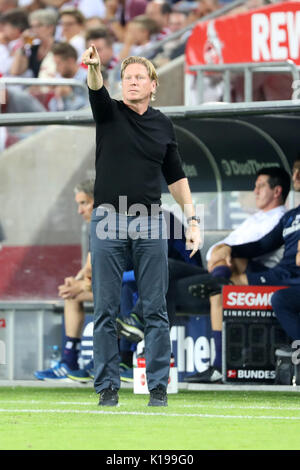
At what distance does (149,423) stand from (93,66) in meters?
1.93

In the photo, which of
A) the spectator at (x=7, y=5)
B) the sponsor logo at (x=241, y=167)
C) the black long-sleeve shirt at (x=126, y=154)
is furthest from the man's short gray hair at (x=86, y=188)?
the spectator at (x=7, y=5)

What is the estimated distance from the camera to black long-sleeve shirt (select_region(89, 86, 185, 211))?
686 cm

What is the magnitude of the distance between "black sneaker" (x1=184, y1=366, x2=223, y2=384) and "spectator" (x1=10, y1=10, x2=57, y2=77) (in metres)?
7.51

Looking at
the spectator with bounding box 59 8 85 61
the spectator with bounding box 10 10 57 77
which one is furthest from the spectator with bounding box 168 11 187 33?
the spectator with bounding box 10 10 57 77

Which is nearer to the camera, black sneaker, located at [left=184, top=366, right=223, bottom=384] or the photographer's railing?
black sneaker, located at [left=184, top=366, right=223, bottom=384]

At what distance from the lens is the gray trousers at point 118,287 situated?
22.5 ft

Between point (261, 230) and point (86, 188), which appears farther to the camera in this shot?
point (86, 188)

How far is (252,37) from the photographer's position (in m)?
11.7

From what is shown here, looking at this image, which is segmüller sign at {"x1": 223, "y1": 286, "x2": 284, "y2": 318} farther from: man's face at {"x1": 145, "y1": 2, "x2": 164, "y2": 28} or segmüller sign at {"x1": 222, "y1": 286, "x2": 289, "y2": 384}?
man's face at {"x1": 145, "y1": 2, "x2": 164, "y2": 28}

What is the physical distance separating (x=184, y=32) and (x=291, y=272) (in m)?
6.16

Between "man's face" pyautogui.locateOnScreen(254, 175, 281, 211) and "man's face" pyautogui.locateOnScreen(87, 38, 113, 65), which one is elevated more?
"man's face" pyautogui.locateOnScreen(87, 38, 113, 65)

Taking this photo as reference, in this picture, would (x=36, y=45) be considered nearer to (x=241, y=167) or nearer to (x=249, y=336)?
(x=241, y=167)

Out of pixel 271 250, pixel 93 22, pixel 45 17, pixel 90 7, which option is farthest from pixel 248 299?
pixel 90 7

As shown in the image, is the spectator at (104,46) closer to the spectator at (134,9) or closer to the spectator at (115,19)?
the spectator at (115,19)
